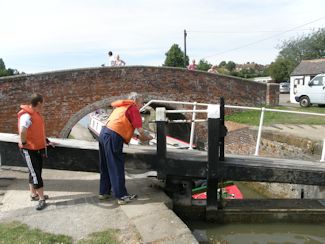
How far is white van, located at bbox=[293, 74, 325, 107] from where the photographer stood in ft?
63.2

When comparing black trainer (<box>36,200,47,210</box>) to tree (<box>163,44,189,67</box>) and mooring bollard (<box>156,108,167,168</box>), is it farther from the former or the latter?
tree (<box>163,44,189,67</box>)

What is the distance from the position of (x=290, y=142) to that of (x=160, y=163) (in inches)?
249

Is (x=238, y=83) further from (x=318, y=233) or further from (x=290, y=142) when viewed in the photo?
(x=318, y=233)

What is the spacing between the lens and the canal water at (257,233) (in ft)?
17.5

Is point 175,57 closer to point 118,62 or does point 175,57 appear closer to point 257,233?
point 118,62

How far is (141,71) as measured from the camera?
16359 millimetres

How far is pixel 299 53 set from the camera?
62.8m

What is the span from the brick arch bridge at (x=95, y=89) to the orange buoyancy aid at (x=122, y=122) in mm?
9996

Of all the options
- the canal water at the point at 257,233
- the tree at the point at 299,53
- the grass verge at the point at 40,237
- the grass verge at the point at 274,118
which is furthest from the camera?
the tree at the point at 299,53

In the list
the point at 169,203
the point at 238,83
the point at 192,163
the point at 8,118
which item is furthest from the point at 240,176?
the point at 238,83

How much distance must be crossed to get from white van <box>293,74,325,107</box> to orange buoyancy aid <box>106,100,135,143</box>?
16.1 m

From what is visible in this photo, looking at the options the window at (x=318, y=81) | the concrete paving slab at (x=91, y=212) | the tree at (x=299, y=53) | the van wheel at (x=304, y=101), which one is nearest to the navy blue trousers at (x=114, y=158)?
the concrete paving slab at (x=91, y=212)

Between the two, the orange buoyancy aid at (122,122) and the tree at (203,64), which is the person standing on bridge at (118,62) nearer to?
the orange buoyancy aid at (122,122)

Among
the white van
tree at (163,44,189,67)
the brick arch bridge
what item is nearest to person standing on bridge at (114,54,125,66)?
the brick arch bridge
